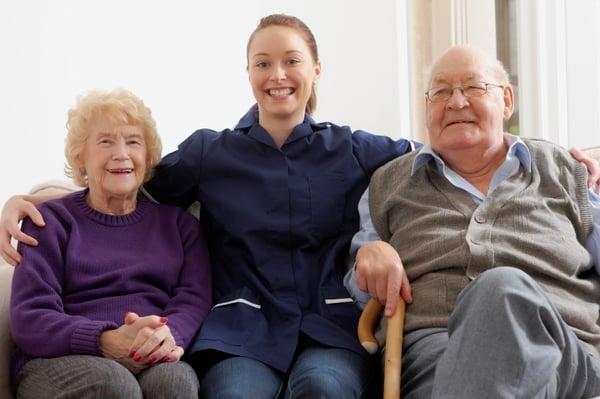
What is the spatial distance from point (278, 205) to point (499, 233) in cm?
56

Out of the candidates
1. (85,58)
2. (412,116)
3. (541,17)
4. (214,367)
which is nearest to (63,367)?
(214,367)

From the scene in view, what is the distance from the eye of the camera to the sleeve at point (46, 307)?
62.6 inches

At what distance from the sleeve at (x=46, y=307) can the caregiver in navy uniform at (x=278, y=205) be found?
0.27 metres

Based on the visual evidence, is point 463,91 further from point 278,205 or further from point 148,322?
point 148,322

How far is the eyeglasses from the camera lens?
1.88 meters

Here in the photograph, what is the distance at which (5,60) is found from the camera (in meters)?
2.36

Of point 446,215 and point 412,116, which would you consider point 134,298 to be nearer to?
point 446,215

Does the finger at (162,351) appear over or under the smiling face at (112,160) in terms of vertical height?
under

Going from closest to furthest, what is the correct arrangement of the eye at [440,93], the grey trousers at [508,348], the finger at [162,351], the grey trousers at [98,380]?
the grey trousers at [508,348] → the grey trousers at [98,380] → the finger at [162,351] → the eye at [440,93]

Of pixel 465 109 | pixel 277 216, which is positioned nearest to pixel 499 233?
pixel 465 109

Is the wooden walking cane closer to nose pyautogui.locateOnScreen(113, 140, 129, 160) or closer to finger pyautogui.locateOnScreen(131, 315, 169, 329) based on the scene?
finger pyautogui.locateOnScreen(131, 315, 169, 329)

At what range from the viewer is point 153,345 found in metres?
1.57

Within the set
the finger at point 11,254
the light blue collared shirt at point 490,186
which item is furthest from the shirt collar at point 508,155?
the finger at point 11,254

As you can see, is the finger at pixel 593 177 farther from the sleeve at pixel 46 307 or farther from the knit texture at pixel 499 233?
the sleeve at pixel 46 307
